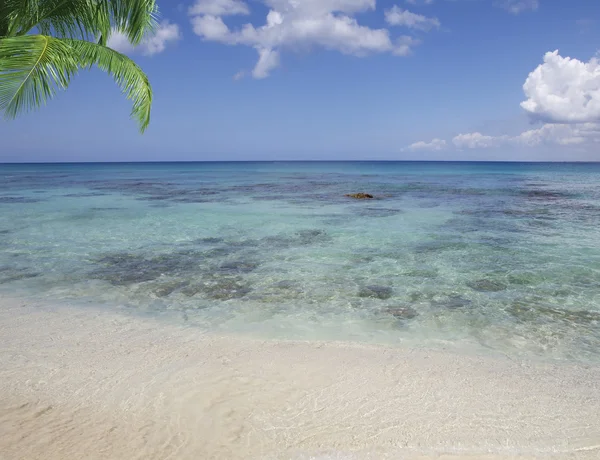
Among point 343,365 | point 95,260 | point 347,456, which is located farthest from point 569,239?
point 95,260

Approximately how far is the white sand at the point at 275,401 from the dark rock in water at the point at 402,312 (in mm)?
1288

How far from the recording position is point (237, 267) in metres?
9.55

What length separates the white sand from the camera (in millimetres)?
3488

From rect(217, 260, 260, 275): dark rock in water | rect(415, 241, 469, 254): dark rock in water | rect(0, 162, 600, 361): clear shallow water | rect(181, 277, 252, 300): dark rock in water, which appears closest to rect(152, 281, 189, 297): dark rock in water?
rect(0, 162, 600, 361): clear shallow water

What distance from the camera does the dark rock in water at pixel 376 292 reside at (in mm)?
7574

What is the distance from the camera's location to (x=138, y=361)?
4984 mm

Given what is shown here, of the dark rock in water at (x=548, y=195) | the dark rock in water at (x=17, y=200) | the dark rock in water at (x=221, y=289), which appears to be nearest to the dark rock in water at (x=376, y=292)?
the dark rock in water at (x=221, y=289)

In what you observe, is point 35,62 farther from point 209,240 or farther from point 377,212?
→ point 377,212

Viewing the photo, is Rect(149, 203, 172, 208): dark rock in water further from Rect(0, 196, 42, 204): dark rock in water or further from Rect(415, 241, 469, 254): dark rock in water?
Rect(415, 241, 469, 254): dark rock in water

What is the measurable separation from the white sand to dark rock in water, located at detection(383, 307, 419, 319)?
129cm

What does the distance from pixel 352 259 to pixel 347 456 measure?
698cm

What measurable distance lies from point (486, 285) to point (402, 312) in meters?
2.38

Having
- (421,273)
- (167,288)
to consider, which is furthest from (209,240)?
(421,273)

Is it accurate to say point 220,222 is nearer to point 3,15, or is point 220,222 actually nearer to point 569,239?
point 3,15
